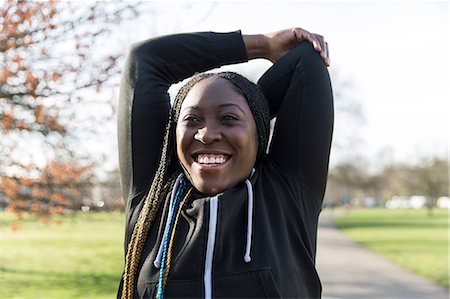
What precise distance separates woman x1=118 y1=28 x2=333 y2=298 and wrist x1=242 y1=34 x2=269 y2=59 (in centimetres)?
3

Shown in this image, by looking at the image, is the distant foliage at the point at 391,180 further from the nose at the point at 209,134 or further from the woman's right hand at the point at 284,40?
the nose at the point at 209,134

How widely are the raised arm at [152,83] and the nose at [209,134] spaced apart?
237mm

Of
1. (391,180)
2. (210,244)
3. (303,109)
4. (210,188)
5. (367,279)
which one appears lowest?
(367,279)

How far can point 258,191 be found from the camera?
6.35ft

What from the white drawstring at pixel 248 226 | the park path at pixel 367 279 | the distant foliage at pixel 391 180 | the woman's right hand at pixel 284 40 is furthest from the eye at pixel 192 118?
the distant foliage at pixel 391 180

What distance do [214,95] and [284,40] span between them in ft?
1.58

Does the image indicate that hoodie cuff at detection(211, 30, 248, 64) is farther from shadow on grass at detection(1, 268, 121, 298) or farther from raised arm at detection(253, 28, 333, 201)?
shadow on grass at detection(1, 268, 121, 298)

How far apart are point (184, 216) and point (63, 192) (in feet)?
26.8

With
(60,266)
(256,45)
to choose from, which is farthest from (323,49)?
(60,266)

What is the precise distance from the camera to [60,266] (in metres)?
13.7

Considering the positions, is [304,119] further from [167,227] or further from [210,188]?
[167,227]

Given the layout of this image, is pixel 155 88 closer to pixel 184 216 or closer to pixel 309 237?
pixel 184 216

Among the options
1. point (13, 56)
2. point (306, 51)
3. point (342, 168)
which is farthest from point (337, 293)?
point (342, 168)

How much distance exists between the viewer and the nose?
1.86 m
